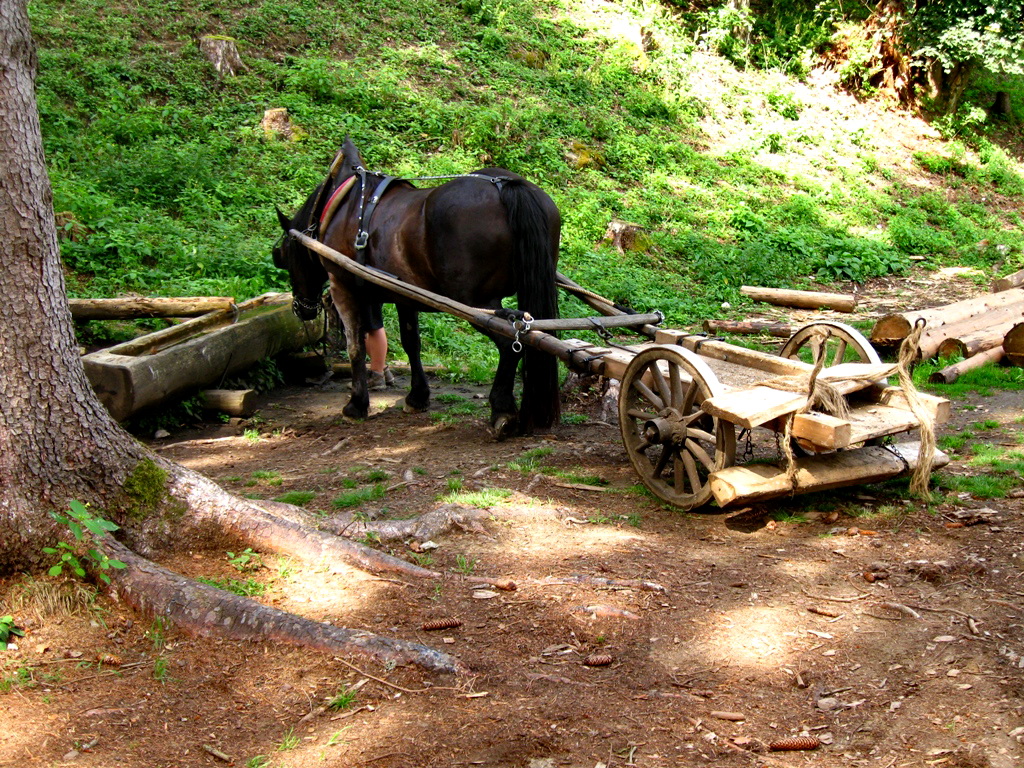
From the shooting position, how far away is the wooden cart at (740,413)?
434cm

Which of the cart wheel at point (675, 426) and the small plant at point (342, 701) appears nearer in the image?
the small plant at point (342, 701)

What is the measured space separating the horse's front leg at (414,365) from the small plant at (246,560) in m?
3.93

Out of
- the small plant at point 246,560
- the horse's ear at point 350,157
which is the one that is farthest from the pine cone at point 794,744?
the horse's ear at point 350,157

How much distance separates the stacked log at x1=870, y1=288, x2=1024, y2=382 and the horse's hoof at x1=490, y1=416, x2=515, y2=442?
12.8 ft

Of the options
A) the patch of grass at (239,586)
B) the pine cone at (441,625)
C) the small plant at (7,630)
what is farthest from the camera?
the patch of grass at (239,586)

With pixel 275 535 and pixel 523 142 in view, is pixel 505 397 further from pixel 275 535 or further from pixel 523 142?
pixel 523 142

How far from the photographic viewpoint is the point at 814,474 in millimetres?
4512

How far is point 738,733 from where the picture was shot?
2877 mm

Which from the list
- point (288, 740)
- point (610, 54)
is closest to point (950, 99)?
point (610, 54)

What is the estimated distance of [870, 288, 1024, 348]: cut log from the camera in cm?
832

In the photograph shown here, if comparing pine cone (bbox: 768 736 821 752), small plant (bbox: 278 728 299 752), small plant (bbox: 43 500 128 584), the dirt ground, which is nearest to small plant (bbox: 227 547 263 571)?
the dirt ground

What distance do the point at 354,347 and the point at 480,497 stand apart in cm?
320

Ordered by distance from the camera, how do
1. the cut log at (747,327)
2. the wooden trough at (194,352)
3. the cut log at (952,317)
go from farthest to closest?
the cut log at (747,327), the cut log at (952,317), the wooden trough at (194,352)

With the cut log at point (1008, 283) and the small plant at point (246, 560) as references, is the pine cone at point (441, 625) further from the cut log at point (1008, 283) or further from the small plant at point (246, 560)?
the cut log at point (1008, 283)
